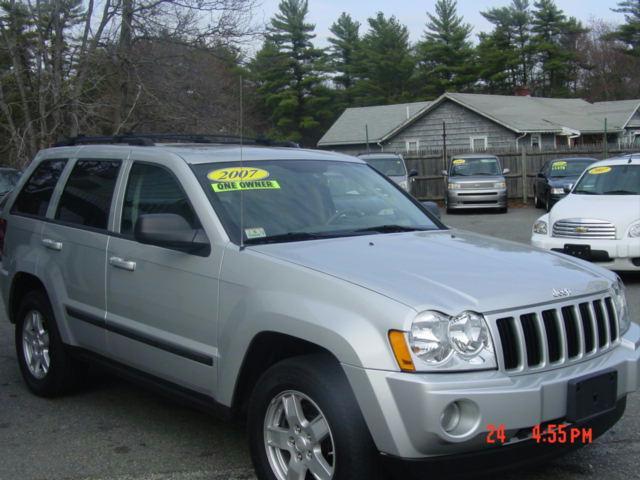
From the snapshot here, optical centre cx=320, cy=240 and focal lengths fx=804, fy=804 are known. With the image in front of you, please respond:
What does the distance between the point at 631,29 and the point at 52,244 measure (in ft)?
209

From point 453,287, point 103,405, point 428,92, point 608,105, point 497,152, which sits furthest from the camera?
point 428,92

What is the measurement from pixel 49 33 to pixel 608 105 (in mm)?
33602

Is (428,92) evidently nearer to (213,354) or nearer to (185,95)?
(185,95)

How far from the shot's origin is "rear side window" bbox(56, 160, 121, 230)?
5168 millimetres

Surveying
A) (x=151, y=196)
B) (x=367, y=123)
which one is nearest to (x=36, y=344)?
(x=151, y=196)

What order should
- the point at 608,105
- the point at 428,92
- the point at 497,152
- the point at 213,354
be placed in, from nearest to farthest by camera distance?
the point at 213,354 → the point at 497,152 → the point at 608,105 → the point at 428,92

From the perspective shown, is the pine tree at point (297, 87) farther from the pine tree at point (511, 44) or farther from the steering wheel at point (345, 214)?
the steering wheel at point (345, 214)

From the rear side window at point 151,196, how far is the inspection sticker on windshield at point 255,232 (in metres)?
0.36

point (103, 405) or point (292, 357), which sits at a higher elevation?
point (292, 357)

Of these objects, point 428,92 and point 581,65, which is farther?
point 581,65

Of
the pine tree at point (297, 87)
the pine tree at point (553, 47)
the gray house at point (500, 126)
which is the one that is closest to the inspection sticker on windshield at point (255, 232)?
the gray house at point (500, 126)

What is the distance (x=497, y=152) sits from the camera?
29.1 meters

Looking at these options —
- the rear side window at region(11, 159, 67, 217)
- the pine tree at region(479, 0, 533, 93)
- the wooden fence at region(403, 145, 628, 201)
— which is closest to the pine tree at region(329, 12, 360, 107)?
the pine tree at region(479, 0, 533, 93)

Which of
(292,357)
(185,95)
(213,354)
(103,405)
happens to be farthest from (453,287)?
(185,95)
